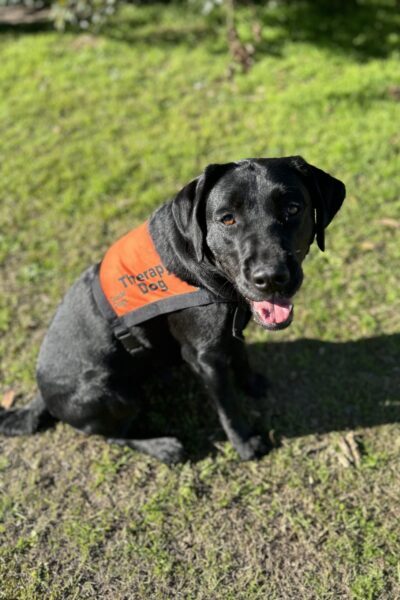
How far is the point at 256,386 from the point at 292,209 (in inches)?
66.2

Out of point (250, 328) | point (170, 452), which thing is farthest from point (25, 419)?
point (250, 328)

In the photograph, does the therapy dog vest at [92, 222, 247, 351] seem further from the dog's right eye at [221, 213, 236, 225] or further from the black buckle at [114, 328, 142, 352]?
the dog's right eye at [221, 213, 236, 225]

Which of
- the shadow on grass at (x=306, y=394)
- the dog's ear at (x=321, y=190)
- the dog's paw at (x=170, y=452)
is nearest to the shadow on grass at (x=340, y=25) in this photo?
the shadow on grass at (x=306, y=394)

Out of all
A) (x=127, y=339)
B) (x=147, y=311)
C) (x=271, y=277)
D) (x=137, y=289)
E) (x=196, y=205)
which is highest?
(x=196, y=205)

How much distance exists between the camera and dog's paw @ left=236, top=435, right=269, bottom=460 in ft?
12.5

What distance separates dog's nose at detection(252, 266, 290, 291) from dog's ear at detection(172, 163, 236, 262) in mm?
407

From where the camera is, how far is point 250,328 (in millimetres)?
4727

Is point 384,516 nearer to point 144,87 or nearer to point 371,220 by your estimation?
point 371,220

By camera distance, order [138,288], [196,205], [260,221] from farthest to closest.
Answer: [138,288] → [196,205] → [260,221]

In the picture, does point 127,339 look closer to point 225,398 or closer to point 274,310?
point 225,398

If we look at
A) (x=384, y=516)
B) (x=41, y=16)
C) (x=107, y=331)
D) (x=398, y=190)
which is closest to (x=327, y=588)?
(x=384, y=516)

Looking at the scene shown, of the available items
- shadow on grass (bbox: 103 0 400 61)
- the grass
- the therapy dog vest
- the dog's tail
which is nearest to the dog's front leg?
the grass

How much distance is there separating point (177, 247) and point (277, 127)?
12.5 feet

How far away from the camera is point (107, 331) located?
3598 millimetres
